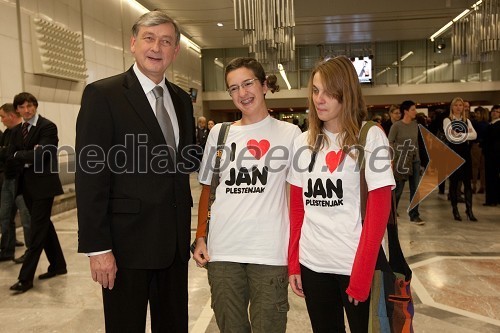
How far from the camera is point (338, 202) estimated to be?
66.8 inches

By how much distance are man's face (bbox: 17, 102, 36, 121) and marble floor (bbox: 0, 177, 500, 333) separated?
5.11ft

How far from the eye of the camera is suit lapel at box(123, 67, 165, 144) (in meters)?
1.80

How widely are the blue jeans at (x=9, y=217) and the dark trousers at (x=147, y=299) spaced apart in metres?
3.55

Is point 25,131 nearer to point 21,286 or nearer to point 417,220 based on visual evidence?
point 21,286

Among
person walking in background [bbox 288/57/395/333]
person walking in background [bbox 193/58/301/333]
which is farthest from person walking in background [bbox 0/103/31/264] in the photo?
person walking in background [bbox 288/57/395/333]

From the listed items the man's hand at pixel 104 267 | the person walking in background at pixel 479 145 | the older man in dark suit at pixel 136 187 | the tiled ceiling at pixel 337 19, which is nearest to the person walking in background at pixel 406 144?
the person walking in background at pixel 479 145

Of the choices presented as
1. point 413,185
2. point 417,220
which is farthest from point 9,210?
point 413,185

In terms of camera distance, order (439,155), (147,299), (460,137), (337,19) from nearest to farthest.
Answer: (147,299) < (460,137) < (439,155) < (337,19)

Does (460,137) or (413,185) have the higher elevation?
(460,137)

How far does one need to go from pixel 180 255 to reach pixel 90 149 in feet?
1.95

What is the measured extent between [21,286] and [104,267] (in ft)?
8.81

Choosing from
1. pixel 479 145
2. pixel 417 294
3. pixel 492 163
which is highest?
pixel 479 145

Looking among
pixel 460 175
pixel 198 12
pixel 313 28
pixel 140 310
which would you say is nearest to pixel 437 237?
pixel 460 175

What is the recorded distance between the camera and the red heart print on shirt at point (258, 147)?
1.98m
